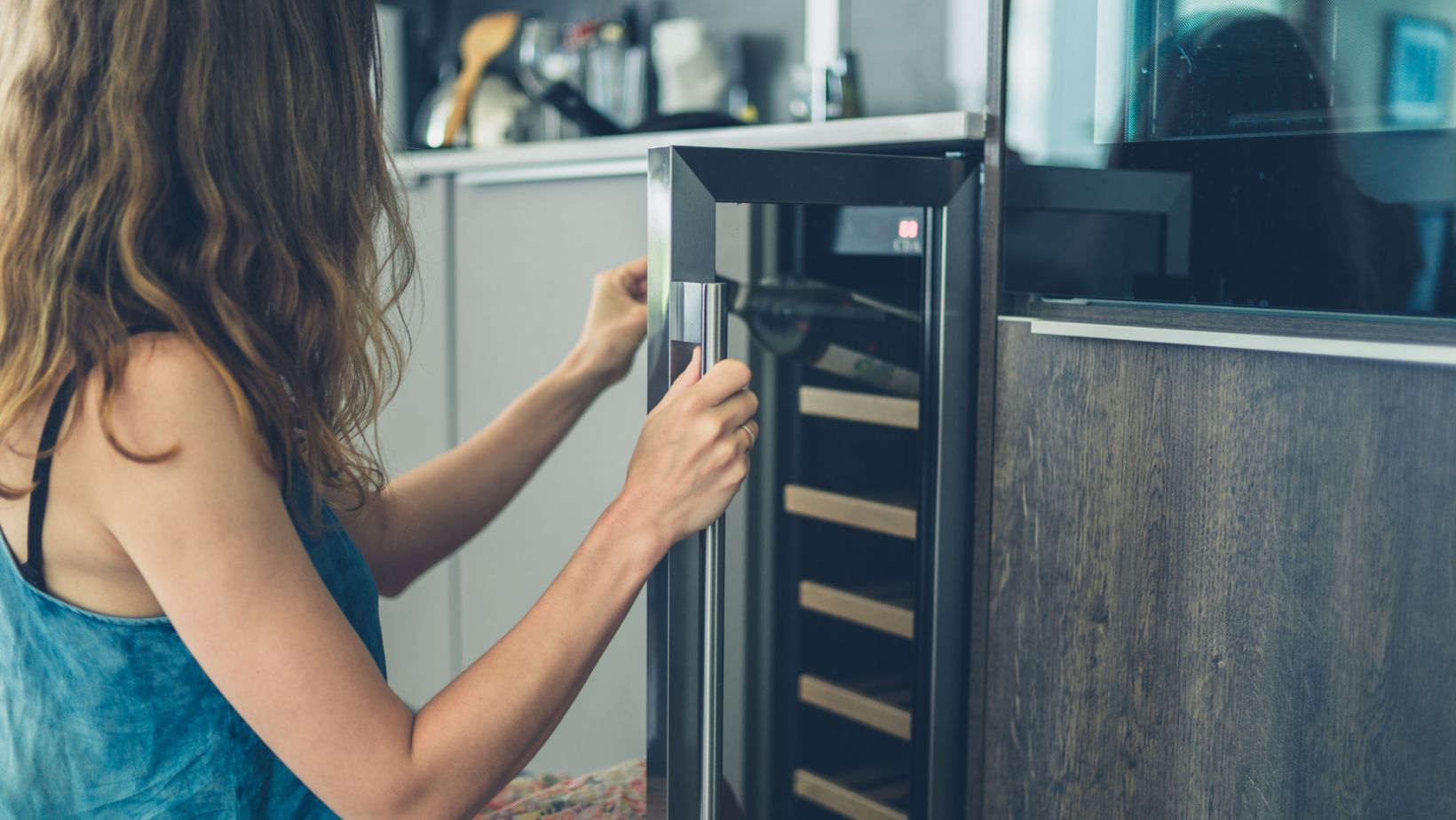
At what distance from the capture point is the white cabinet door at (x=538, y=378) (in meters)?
1.64

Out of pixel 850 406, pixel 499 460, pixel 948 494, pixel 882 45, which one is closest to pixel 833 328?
pixel 850 406

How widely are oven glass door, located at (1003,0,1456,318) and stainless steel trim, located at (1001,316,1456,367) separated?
0.02 meters

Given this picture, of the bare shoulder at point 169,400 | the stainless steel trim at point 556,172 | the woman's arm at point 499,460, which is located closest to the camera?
the bare shoulder at point 169,400

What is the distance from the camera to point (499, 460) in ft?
3.72

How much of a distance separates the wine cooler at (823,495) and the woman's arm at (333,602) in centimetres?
6

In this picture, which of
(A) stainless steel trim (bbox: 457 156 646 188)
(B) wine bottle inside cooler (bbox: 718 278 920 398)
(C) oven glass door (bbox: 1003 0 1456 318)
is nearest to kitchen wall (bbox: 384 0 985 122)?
(A) stainless steel trim (bbox: 457 156 646 188)

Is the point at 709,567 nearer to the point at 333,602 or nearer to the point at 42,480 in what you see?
the point at 333,602

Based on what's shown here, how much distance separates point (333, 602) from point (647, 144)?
2.84 ft

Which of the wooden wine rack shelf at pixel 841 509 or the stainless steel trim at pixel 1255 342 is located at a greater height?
the stainless steel trim at pixel 1255 342

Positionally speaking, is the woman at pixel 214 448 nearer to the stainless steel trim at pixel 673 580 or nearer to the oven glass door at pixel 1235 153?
the stainless steel trim at pixel 673 580

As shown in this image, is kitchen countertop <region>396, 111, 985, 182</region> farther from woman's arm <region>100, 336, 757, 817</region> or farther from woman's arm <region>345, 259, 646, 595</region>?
woman's arm <region>100, 336, 757, 817</region>

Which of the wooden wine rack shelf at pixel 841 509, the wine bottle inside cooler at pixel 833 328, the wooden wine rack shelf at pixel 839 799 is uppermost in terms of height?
the wine bottle inside cooler at pixel 833 328

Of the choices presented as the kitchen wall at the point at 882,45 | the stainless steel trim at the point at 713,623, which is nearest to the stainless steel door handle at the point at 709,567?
the stainless steel trim at the point at 713,623

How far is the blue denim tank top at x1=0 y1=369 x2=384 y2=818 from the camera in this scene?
29.9 inches
